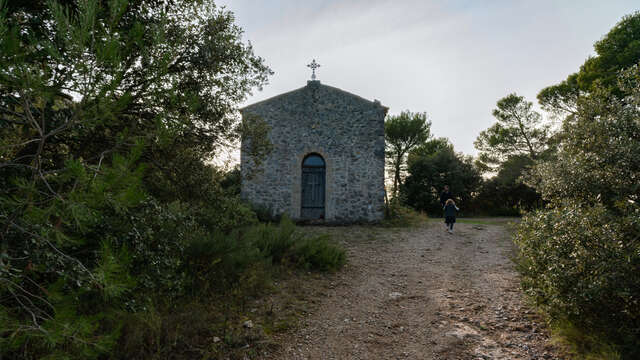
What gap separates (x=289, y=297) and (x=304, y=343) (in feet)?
3.80

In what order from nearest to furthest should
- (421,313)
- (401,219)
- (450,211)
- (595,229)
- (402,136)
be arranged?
(595,229) → (421,313) → (450,211) → (401,219) → (402,136)

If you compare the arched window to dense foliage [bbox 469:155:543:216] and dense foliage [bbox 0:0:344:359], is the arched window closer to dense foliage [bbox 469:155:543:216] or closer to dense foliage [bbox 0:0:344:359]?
dense foliage [bbox 0:0:344:359]

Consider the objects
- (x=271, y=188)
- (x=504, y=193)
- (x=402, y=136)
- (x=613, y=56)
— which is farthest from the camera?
(x=402, y=136)

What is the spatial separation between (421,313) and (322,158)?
356 inches

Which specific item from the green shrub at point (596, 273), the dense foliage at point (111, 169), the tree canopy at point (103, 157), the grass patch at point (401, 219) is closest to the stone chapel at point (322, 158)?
the grass patch at point (401, 219)

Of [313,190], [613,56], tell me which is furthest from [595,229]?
[613,56]

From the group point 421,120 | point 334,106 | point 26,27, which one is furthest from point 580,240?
point 421,120

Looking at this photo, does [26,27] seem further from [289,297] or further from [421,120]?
[421,120]

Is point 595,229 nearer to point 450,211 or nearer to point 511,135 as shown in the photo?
point 450,211

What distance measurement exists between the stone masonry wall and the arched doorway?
0.28 metres

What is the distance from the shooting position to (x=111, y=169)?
6.09 feet

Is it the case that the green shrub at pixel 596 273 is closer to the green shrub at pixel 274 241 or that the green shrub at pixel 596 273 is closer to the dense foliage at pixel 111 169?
the dense foliage at pixel 111 169

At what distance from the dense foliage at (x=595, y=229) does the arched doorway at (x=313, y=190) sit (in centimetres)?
881

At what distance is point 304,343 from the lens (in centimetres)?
373
